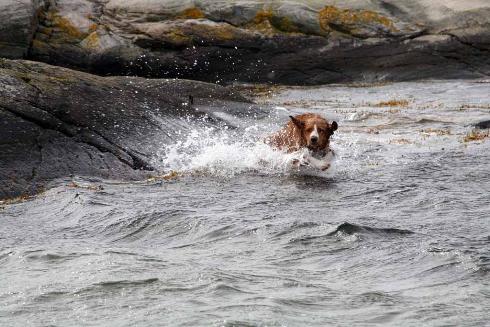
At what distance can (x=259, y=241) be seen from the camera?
8703 millimetres

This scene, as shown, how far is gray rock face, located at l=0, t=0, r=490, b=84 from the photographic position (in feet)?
70.5

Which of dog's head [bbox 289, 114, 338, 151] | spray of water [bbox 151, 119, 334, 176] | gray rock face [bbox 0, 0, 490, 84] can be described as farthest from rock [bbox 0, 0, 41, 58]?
dog's head [bbox 289, 114, 338, 151]

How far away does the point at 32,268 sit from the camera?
798cm

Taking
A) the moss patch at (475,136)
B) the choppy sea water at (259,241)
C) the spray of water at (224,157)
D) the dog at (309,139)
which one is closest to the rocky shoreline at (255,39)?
the choppy sea water at (259,241)

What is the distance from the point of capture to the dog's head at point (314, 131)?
41.3ft

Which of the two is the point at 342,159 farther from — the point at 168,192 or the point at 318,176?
the point at 168,192

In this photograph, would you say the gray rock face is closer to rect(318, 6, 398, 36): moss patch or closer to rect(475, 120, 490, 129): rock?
rect(318, 6, 398, 36): moss patch

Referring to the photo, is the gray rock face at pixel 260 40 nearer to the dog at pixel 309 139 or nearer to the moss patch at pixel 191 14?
the moss patch at pixel 191 14

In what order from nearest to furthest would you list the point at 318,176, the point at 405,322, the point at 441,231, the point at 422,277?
the point at 405,322 → the point at 422,277 → the point at 441,231 → the point at 318,176

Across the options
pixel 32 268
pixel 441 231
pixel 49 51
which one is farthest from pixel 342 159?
pixel 49 51

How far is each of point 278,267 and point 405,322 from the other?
170 centimetres

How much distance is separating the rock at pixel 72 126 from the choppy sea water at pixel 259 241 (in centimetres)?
38

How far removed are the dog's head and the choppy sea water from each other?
0.41m

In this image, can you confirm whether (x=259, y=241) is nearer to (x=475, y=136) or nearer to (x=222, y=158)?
(x=222, y=158)
